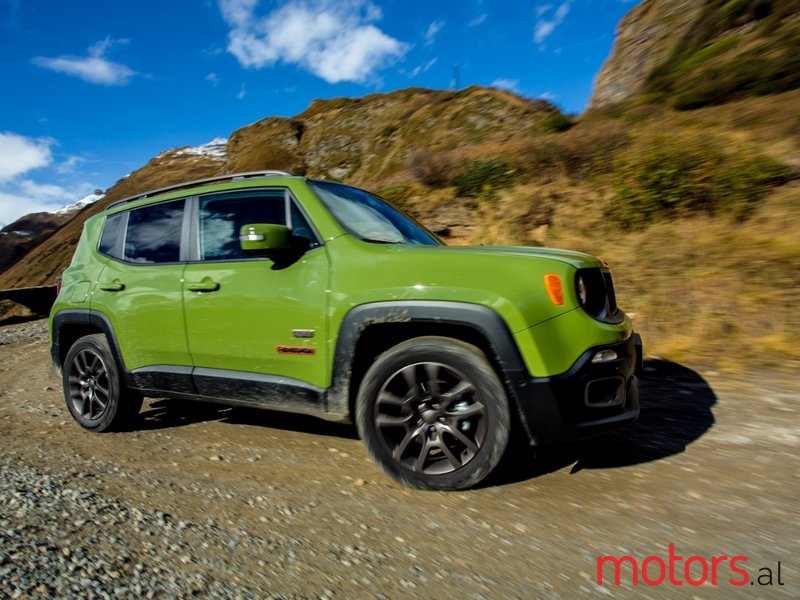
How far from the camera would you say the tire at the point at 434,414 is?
106 inches

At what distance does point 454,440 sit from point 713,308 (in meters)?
4.30

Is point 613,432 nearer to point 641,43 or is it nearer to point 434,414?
point 434,414

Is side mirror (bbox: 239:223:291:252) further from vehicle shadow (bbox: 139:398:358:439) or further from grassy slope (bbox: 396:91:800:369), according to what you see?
grassy slope (bbox: 396:91:800:369)

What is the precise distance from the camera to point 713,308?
5730mm

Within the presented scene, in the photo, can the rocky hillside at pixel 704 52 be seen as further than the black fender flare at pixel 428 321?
Yes

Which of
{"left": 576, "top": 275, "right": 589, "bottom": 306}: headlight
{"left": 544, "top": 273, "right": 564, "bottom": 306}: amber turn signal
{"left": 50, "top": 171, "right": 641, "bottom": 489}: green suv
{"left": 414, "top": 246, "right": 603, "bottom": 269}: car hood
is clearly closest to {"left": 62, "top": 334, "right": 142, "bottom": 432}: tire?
{"left": 50, "top": 171, "right": 641, "bottom": 489}: green suv

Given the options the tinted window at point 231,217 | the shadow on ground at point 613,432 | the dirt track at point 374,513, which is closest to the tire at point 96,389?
the dirt track at point 374,513

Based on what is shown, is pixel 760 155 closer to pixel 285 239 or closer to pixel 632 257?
pixel 632 257

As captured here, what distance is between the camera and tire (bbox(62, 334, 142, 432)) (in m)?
4.09

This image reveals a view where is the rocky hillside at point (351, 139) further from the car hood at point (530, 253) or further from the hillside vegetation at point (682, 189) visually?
the car hood at point (530, 253)

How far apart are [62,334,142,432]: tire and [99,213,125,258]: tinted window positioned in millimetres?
679

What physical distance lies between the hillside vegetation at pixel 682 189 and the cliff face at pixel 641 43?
0.51 ft

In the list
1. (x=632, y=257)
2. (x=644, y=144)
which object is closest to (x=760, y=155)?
(x=644, y=144)

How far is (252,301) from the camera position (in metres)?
3.31
